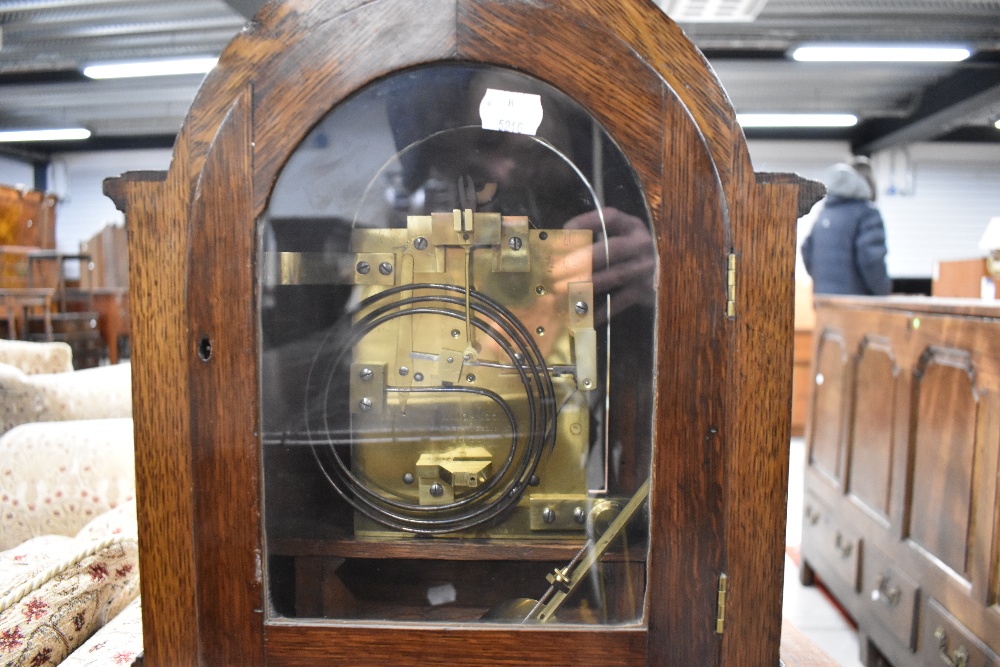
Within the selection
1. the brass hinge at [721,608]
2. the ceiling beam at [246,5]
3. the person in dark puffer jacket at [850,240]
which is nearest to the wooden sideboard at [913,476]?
the person in dark puffer jacket at [850,240]

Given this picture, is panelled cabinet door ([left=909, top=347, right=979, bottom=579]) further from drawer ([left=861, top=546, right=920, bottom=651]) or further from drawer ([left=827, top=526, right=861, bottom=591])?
drawer ([left=827, top=526, right=861, bottom=591])

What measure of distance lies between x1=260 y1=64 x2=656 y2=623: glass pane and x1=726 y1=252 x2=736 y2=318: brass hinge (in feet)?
0.22

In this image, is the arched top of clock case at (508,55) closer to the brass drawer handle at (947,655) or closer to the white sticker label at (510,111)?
the white sticker label at (510,111)

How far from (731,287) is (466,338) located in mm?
265

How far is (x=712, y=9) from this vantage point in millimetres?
3725

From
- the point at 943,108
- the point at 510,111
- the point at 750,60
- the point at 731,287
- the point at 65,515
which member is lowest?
the point at 65,515

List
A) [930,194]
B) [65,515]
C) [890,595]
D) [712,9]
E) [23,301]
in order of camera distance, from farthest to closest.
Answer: [930,194] < [23,301] < [712,9] < [890,595] < [65,515]

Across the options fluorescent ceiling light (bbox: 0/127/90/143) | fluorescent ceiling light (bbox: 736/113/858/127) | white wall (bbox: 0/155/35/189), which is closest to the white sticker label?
fluorescent ceiling light (bbox: 736/113/858/127)

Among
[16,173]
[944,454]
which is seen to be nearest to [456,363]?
[944,454]

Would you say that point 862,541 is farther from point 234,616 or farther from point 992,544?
point 234,616

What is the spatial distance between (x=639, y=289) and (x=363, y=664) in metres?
0.44

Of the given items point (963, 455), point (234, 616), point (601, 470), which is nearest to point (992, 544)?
point (963, 455)

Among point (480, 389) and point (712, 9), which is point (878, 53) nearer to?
point (712, 9)

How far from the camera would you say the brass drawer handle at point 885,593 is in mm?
1639
